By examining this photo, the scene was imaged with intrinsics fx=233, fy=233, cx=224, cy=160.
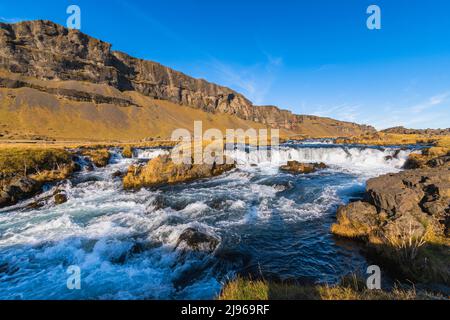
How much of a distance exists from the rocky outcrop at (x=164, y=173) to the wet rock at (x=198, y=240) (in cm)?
1540

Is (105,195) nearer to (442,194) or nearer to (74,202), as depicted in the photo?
(74,202)

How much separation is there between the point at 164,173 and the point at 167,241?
16723 mm

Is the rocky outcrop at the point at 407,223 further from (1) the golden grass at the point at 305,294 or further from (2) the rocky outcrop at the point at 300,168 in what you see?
(2) the rocky outcrop at the point at 300,168

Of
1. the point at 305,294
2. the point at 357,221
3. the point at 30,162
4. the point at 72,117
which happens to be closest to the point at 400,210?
the point at 357,221

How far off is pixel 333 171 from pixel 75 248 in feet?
101

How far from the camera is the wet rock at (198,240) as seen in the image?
11.1 meters

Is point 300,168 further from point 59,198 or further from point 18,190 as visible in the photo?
point 18,190

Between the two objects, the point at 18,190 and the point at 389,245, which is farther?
the point at 18,190

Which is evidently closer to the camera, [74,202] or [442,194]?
[442,194]

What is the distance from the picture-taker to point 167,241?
11984 millimetres

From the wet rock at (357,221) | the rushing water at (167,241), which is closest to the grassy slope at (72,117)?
the rushing water at (167,241)

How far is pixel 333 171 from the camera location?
106 feet

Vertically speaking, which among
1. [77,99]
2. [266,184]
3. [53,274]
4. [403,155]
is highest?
[77,99]

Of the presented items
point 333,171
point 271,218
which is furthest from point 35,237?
point 333,171
